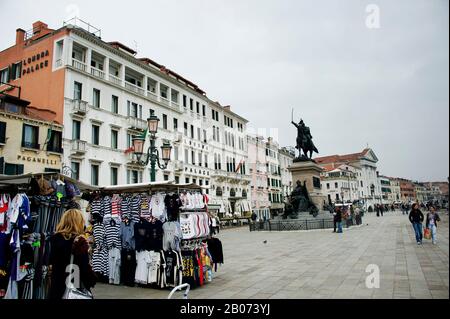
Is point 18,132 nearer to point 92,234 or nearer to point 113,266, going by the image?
point 92,234

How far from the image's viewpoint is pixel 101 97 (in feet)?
94.2

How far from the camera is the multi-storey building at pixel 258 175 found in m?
54.8

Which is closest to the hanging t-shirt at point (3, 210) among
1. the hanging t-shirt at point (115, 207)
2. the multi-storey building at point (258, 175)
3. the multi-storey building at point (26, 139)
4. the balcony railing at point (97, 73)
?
the hanging t-shirt at point (115, 207)

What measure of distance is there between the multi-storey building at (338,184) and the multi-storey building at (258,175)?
36.5 metres

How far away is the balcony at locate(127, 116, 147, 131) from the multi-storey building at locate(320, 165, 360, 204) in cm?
6785

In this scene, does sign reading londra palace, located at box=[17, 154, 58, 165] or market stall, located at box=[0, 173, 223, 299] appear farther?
sign reading londra palace, located at box=[17, 154, 58, 165]

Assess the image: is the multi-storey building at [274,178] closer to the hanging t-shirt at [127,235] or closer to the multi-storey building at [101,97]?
the multi-storey building at [101,97]

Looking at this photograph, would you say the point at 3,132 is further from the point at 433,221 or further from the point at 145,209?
the point at 433,221

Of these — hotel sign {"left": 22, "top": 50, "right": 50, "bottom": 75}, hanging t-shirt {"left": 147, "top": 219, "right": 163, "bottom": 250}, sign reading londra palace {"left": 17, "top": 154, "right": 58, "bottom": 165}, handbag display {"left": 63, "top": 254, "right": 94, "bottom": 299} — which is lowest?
handbag display {"left": 63, "top": 254, "right": 94, "bottom": 299}

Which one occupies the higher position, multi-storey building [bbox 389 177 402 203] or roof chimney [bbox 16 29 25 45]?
roof chimney [bbox 16 29 25 45]

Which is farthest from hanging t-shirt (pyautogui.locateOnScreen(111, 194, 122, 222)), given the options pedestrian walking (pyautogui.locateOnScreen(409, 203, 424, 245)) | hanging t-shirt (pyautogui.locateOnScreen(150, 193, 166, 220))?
pedestrian walking (pyautogui.locateOnScreen(409, 203, 424, 245))

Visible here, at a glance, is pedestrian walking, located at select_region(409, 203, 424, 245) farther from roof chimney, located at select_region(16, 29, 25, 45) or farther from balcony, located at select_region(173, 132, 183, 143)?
roof chimney, located at select_region(16, 29, 25, 45)

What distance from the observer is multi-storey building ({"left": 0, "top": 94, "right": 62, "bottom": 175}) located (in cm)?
2111
